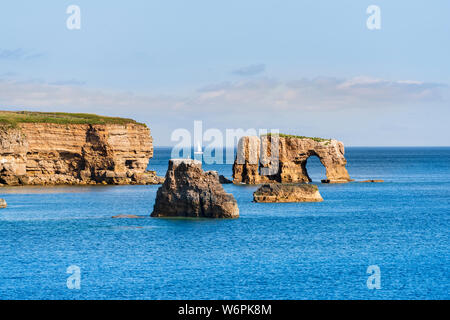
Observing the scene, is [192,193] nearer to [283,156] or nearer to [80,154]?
[283,156]

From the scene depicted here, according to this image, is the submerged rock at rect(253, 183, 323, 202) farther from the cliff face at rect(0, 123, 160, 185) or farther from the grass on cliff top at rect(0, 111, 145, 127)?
the grass on cliff top at rect(0, 111, 145, 127)

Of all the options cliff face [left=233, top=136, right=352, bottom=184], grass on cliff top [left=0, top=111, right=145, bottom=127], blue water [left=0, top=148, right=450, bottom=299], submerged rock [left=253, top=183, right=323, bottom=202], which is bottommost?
blue water [left=0, top=148, right=450, bottom=299]

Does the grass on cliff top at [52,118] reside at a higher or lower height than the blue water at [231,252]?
higher

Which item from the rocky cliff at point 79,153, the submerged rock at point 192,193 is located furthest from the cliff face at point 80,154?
the submerged rock at point 192,193

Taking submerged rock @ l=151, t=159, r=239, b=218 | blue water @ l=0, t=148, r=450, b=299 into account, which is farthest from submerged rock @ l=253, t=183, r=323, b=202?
submerged rock @ l=151, t=159, r=239, b=218

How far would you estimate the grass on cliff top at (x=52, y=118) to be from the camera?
110 metres

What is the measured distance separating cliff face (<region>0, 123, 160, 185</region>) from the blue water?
29.5 m

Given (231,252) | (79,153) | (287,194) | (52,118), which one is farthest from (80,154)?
(231,252)

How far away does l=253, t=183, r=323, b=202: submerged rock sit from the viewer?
7888 centimetres

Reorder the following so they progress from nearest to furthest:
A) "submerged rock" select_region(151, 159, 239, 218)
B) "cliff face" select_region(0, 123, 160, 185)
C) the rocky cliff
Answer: "submerged rock" select_region(151, 159, 239, 218), the rocky cliff, "cliff face" select_region(0, 123, 160, 185)

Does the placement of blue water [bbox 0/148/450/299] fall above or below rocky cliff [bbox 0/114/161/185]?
below

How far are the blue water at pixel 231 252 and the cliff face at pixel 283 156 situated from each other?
106 feet

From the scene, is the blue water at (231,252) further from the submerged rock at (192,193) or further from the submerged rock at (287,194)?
the submerged rock at (287,194)

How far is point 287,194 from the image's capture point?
78.6m
